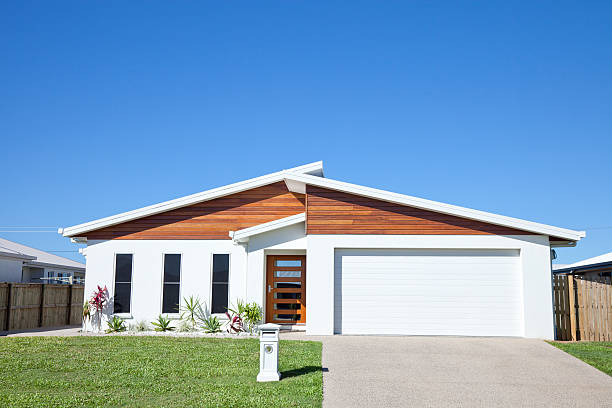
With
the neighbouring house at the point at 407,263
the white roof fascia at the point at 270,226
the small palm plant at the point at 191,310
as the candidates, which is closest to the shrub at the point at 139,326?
the small palm plant at the point at 191,310

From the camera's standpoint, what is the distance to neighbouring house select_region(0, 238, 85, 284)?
73.3 feet

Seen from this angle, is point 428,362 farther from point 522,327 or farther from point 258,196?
point 258,196

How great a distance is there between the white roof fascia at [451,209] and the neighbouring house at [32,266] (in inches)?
563

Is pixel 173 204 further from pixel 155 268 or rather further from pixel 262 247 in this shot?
pixel 262 247

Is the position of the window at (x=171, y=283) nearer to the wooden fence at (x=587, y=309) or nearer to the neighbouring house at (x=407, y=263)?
the neighbouring house at (x=407, y=263)

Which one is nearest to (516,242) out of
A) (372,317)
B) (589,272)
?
(372,317)

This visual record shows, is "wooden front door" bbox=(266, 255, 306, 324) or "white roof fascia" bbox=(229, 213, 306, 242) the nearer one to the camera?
"white roof fascia" bbox=(229, 213, 306, 242)

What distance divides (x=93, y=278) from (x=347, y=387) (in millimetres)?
10488

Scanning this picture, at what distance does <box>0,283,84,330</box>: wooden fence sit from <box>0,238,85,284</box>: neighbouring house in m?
2.86

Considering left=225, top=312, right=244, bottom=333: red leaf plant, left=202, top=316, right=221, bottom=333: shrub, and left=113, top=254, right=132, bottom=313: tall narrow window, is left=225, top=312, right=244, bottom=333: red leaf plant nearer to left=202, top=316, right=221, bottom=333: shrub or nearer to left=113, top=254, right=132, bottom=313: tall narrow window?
left=202, top=316, right=221, bottom=333: shrub

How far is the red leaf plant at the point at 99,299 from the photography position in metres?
16.3

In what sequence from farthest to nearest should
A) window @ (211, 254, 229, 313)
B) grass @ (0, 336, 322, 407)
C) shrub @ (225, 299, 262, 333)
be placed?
window @ (211, 254, 229, 313)
shrub @ (225, 299, 262, 333)
grass @ (0, 336, 322, 407)

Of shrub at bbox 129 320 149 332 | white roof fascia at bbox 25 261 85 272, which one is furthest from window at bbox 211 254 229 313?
white roof fascia at bbox 25 261 85 272

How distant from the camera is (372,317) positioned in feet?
48.6
